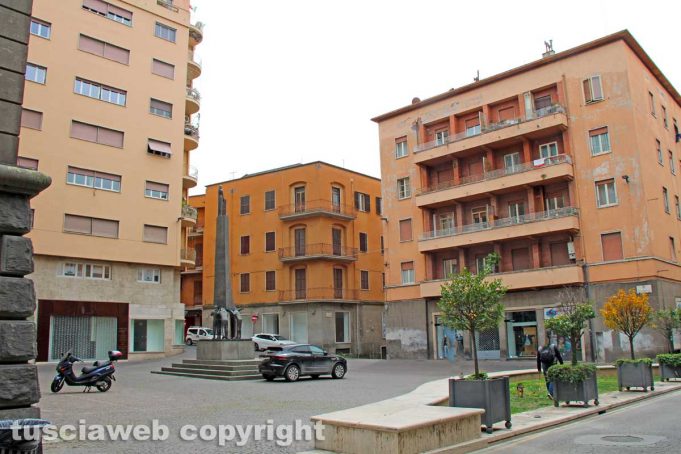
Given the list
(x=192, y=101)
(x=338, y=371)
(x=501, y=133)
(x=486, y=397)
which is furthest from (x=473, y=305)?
(x=192, y=101)

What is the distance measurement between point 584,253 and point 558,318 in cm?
1852

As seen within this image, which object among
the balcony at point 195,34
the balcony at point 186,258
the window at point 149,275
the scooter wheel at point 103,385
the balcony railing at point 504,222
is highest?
the balcony at point 195,34

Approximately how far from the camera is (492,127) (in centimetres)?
3556

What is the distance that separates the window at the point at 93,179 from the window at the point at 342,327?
19.5 meters

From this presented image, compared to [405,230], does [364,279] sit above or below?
below

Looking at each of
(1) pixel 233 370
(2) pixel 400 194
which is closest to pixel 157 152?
(2) pixel 400 194

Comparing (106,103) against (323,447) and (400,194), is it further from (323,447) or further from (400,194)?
(323,447)

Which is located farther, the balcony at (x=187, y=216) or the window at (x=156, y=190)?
the balcony at (x=187, y=216)

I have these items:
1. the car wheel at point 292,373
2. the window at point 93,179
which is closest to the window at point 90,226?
the window at point 93,179

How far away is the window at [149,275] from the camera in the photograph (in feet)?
116

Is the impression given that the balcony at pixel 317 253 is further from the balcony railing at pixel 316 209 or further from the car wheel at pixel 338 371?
the car wheel at pixel 338 371

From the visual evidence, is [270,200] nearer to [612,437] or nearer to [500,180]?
[500,180]

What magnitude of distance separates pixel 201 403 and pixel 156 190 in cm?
2486

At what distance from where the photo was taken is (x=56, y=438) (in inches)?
→ 364
